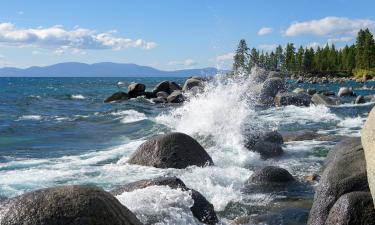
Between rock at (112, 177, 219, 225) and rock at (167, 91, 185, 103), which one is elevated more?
rock at (112, 177, 219, 225)

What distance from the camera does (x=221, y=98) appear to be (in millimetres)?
25141

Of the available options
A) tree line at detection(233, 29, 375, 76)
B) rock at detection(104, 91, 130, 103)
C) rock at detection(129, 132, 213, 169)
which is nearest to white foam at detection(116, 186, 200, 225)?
rock at detection(129, 132, 213, 169)

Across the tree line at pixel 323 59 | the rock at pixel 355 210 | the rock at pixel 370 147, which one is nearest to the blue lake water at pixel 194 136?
the rock at pixel 355 210

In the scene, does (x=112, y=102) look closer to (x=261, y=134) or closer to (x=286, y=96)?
(x=286, y=96)

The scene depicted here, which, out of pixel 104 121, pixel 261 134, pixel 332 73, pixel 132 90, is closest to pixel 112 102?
pixel 132 90

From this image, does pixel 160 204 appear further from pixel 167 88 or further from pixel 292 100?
pixel 167 88

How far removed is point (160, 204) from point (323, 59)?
425 ft

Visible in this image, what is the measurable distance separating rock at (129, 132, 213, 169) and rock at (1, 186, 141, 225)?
7856 mm

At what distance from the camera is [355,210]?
805cm

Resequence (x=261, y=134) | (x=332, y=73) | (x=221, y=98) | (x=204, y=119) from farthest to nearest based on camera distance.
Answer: (x=332, y=73)
(x=221, y=98)
(x=204, y=119)
(x=261, y=134)

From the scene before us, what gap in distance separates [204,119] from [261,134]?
495cm

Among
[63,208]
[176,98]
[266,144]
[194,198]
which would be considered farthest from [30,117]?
[63,208]

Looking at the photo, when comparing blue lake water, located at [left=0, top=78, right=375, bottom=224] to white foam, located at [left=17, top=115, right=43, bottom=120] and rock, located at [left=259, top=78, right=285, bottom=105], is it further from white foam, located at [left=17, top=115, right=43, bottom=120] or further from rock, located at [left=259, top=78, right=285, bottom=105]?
rock, located at [left=259, top=78, right=285, bottom=105]

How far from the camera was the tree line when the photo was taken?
107250mm
